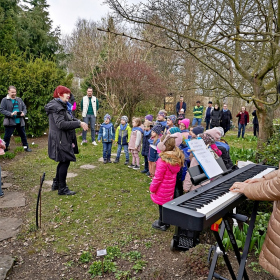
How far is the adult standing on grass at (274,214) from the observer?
1.69m

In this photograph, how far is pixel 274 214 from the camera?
6.11ft

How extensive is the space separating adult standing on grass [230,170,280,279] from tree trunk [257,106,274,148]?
14.3 feet

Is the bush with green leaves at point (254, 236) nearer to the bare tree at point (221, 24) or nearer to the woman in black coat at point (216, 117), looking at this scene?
the bare tree at point (221, 24)

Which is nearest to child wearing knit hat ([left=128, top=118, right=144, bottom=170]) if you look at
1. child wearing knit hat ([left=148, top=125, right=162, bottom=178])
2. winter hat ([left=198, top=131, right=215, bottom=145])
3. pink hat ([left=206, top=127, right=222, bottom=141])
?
child wearing knit hat ([left=148, top=125, right=162, bottom=178])

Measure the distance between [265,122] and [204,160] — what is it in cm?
438

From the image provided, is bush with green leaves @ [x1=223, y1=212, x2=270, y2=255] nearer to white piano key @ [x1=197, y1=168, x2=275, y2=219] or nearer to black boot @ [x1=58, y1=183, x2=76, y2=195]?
white piano key @ [x1=197, y1=168, x2=275, y2=219]

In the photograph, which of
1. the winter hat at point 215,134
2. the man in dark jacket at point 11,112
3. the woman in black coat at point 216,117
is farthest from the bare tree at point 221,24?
the woman in black coat at point 216,117

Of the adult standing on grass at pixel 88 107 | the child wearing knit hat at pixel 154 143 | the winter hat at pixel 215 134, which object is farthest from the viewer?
the adult standing on grass at pixel 88 107

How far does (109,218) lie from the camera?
Result: 4133 mm

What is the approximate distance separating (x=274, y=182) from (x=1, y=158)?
7.20 metres

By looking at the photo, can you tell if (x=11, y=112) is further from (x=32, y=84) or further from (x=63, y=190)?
(x=63, y=190)

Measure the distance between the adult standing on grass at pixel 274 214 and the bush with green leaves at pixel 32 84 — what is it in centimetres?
944

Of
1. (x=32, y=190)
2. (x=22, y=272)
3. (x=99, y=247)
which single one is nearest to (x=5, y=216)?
(x=32, y=190)

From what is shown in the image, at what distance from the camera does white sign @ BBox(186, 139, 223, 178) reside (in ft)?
7.41
